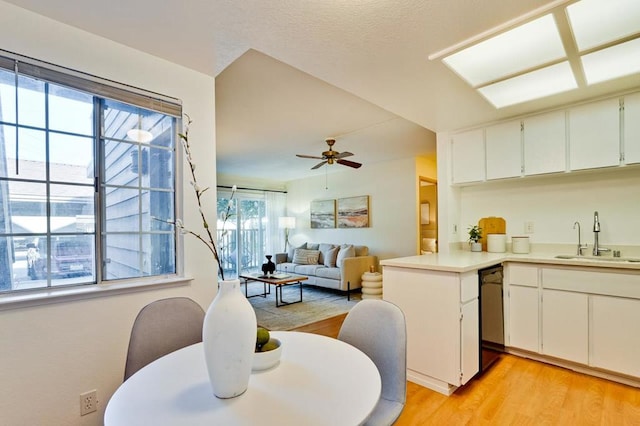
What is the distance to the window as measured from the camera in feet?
4.98

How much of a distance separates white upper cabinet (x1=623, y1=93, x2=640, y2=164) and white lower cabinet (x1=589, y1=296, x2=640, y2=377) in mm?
1161

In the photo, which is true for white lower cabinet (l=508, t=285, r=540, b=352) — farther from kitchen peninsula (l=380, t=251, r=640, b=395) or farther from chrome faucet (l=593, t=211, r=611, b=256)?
chrome faucet (l=593, t=211, r=611, b=256)

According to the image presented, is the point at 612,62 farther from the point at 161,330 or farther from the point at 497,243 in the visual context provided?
the point at 161,330

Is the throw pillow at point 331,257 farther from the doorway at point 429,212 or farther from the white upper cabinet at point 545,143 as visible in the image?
the white upper cabinet at point 545,143

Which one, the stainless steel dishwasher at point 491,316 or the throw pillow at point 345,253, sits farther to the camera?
the throw pillow at point 345,253

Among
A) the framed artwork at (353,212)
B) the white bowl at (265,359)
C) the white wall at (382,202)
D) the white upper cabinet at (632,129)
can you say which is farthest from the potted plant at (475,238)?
the white bowl at (265,359)

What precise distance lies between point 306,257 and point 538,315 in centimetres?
436

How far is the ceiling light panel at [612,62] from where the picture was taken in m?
1.90

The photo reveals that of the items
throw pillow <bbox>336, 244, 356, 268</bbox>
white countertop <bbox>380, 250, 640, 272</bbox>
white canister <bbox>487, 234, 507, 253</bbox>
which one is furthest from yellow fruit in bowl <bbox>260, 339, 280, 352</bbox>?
throw pillow <bbox>336, 244, 356, 268</bbox>

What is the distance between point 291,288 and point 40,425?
15.7ft

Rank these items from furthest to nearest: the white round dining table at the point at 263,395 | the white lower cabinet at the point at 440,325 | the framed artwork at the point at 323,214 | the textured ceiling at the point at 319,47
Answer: the framed artwork at the point at 323,214, the white lower cabinet at the point at 440,325, the textured ceiling at the point at 319,47, the white round dining table at the point at 263,395

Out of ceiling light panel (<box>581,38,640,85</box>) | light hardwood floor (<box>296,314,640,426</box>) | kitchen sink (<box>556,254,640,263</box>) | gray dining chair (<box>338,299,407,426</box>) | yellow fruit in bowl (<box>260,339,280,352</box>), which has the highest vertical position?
ceiling light panel (<box>581,38,640,85</box>)

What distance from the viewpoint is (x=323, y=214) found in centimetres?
696

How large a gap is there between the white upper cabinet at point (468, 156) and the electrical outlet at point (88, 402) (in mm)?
3623
